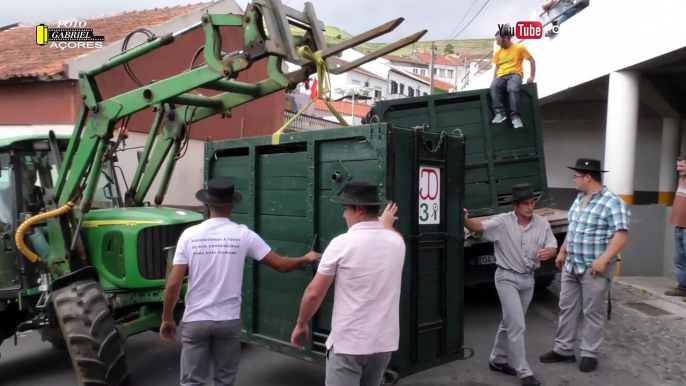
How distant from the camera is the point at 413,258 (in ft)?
13.7

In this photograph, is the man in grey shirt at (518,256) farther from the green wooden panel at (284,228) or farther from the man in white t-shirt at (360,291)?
the man in white t-shirt at (360,291)

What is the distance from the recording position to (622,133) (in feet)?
30.1

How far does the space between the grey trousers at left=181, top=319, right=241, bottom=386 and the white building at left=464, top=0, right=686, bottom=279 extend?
24.0 feet

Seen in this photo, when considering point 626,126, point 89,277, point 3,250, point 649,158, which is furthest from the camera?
point 649,158

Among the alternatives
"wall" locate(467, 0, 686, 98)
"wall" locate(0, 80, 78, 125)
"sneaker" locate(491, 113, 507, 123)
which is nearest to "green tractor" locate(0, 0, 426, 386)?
"sneaker" locate(491, 113, 507, 123)

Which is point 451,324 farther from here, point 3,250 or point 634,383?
point 3,250

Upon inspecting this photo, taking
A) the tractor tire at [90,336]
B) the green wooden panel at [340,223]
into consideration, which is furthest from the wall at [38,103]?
the green wooden panel at [340,223]

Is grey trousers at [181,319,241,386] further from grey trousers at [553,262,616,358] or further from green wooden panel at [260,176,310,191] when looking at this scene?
grey trousers at [553,262,616,358]

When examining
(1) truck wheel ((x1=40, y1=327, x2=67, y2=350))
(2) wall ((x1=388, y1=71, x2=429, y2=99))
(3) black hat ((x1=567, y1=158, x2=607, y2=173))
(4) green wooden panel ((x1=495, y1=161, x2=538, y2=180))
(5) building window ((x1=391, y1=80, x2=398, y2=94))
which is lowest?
(1) truck wheel ((x1=40, y1=327, x2=67, y2=350))

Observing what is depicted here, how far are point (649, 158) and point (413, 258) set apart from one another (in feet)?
37.6

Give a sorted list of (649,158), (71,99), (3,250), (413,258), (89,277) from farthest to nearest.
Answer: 1. (649,158)
2. (71,99)
3. (3,250)
4. (89,277)
5. (413,258)

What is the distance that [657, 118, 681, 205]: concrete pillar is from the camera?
1156cm

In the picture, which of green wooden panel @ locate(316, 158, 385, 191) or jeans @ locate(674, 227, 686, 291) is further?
jeans @ locate(674, 227, 686, 291)

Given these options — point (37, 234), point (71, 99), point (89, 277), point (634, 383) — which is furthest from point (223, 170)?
point (71, 99)
